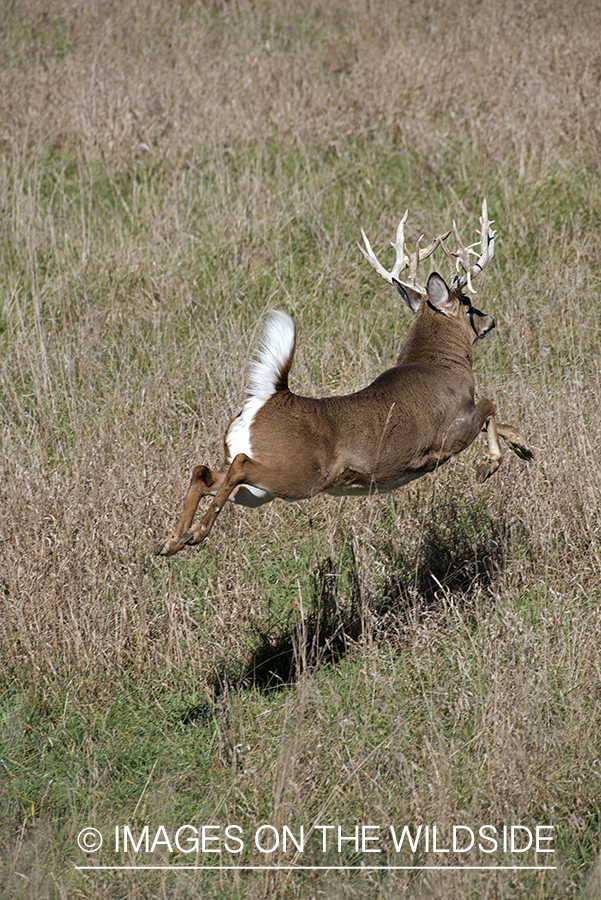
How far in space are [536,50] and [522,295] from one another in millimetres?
4133

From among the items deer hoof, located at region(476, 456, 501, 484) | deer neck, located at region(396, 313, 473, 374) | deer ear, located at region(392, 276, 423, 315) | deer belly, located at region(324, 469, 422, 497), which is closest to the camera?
deer belly, located at region(324, 469, 422, 497)

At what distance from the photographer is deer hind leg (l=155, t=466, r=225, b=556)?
3094 mm

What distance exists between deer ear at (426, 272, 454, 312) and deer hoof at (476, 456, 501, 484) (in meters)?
0.82

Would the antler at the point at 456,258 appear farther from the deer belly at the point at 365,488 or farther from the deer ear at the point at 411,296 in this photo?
the deer belly at the point at 365,488

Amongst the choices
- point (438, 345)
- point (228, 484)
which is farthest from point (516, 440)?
point (228, 484)

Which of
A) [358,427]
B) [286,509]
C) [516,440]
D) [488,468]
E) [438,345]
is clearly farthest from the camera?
[286,509]

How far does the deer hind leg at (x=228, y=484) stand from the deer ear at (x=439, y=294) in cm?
151

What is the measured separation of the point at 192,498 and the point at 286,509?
1585 mm

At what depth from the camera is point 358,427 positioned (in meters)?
3.50

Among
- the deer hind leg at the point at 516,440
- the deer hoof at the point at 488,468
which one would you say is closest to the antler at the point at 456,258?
the deer hind leg at the point at 516,440

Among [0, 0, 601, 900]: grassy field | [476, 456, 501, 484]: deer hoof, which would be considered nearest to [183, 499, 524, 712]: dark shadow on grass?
[0, 0, 601, 900]: grassy field

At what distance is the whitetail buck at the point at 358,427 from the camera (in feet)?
10.6

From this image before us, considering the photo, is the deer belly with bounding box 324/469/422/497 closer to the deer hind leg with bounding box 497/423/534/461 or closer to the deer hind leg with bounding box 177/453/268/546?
the deer hind leg with bounding box 177/453/268/546

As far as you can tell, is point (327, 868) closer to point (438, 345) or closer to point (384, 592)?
point (384, 592)
